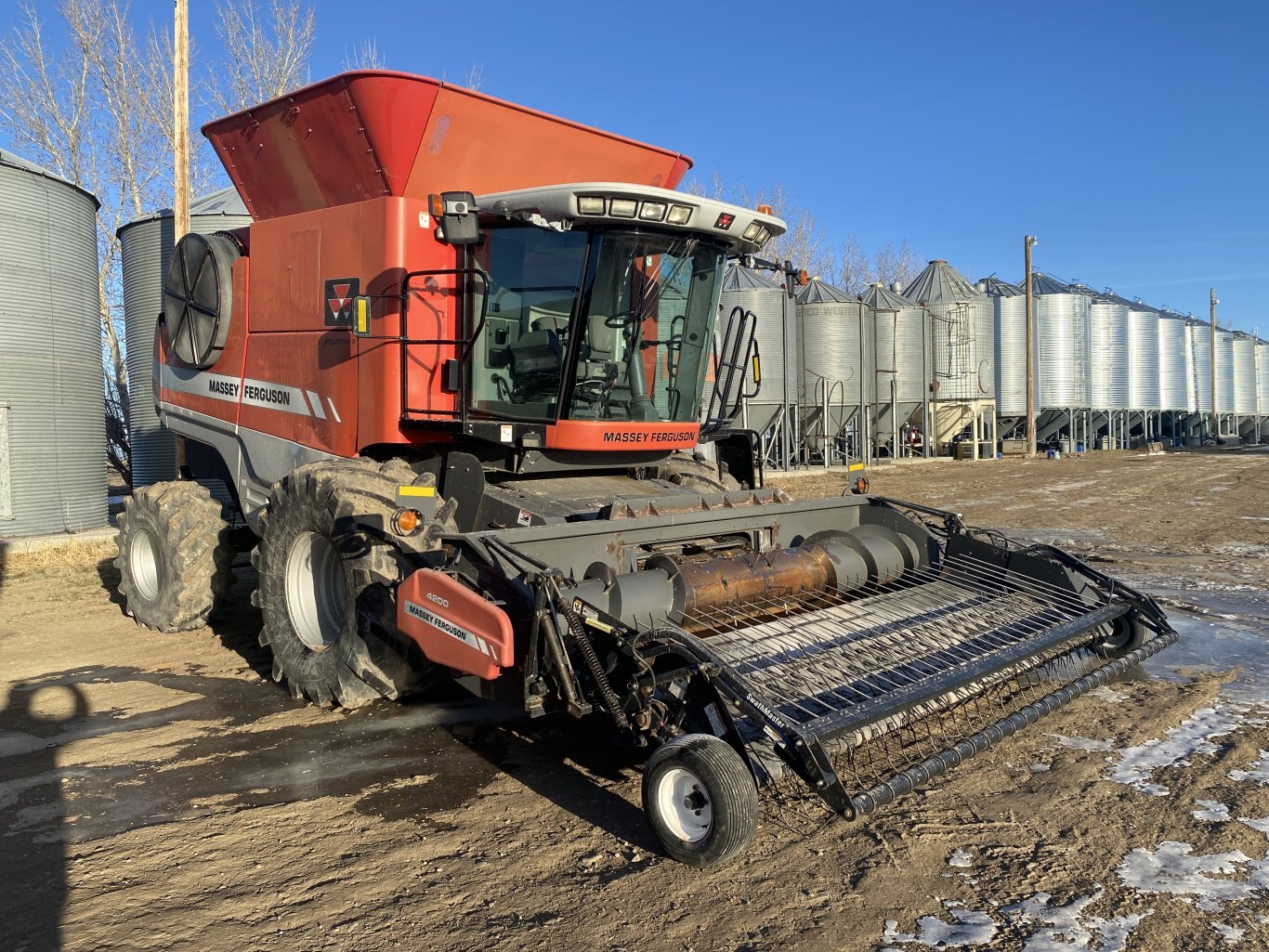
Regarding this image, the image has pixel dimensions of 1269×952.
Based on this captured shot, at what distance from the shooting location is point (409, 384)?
586 cm

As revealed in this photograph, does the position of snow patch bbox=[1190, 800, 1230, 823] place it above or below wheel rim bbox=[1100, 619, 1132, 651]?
below

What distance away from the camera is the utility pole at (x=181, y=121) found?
11.6 metres

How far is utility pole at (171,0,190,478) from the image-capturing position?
38.0ft

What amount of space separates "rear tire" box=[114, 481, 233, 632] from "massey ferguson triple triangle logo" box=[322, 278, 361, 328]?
2.25m

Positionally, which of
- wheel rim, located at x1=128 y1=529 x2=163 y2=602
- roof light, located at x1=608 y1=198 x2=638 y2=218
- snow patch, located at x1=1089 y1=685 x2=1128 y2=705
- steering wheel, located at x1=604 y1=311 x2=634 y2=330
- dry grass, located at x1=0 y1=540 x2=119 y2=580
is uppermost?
roof light, located at x1=608 y1=198 x2=638 y2=218

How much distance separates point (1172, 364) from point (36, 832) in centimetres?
4862

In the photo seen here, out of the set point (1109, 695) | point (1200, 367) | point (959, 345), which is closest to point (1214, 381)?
point (1200, 367)

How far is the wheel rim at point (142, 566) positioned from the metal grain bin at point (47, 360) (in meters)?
5.30

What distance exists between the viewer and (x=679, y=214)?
16.9 feet

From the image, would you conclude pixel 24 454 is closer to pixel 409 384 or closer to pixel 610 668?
pixel 409 384

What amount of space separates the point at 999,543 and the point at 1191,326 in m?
50.9

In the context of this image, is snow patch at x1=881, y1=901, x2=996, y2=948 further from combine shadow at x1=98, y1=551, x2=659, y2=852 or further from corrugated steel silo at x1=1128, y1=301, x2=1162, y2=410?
corrugated steel silo at x1=1128, y1=301, x2=1162, y2=410

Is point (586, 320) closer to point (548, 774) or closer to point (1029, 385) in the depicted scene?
point (548, 774)

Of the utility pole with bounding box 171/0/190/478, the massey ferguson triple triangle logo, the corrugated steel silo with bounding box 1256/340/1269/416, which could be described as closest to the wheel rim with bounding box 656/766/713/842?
the massey ferguson triple triangle logo
